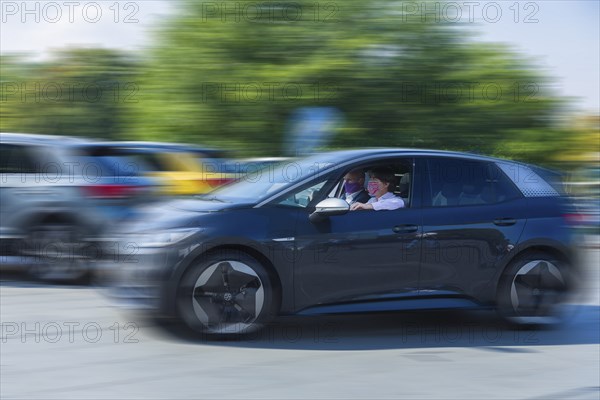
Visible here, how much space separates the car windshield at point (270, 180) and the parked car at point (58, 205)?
2.55 metres

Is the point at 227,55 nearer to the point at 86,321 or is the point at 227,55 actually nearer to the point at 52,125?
the point at 86,321

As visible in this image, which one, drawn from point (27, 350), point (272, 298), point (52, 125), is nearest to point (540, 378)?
point (272, 298)

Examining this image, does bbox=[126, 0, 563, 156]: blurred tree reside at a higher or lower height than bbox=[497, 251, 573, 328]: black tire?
higher

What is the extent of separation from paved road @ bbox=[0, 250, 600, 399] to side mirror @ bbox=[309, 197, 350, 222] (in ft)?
3.24

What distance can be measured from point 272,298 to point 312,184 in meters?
0.98

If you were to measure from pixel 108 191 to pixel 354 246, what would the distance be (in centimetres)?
406

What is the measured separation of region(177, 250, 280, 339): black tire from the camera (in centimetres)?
727

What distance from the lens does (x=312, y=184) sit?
7629 millimetres

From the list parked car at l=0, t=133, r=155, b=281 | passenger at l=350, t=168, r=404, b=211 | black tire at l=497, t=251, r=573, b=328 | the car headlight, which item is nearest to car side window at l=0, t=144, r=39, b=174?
parked car at l=0, t=133, r=155, b=281

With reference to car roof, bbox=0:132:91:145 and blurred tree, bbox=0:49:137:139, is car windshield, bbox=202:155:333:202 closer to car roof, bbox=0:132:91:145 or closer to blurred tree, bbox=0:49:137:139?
car roof, bbox=0:132:91:145

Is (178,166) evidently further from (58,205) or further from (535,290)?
(535,290)

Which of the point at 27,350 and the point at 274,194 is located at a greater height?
the point at 274,194

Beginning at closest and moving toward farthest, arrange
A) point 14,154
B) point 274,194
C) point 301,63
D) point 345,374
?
point 345,374 < point 274,194 < point 14,154 < point 301,63

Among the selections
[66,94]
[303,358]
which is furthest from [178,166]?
[66,94]
